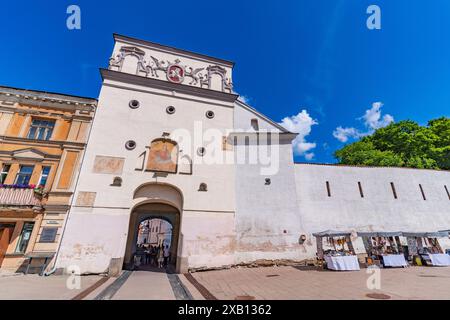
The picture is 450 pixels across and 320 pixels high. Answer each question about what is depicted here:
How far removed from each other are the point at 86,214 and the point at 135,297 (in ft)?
21.5

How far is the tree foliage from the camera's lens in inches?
874

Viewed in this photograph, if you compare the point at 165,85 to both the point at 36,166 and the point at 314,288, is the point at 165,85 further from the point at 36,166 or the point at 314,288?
the point at 314,288

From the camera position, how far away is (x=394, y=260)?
1285 cm

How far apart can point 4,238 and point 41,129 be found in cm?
597

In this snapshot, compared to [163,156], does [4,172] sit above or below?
below

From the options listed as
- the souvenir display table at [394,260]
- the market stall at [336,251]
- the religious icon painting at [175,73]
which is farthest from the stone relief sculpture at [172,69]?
the souvenir display table at [394,260]

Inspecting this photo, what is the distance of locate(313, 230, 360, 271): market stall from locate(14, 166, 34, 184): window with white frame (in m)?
16.7

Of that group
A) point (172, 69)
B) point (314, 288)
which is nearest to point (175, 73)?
point (172, 69)

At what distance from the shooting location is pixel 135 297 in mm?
6305

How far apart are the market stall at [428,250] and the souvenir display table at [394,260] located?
1492 mm

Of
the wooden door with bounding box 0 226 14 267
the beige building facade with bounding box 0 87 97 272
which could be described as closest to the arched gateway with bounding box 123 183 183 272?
the beige building facade with bounding box 0 87 97 272
